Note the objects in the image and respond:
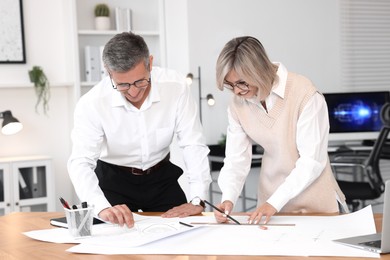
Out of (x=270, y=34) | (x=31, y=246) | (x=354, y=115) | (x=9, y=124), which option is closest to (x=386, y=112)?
(x=354, y=115)

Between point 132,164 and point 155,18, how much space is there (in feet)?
10.1

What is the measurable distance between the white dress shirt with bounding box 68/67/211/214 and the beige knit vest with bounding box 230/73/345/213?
30 cm

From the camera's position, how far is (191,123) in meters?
2.85

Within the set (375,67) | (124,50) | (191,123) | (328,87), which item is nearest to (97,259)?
(124,50)

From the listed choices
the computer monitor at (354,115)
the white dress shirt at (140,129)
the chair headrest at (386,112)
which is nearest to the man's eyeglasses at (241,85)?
the white dress shirt at (140,129)

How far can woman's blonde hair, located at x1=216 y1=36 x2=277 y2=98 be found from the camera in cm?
242

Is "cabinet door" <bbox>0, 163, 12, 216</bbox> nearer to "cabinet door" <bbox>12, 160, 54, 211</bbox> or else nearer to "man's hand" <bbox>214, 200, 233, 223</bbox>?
"cabinet door" <bbox>12, 160, 54, 211</bbox>

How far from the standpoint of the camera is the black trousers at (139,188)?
9.37 ft

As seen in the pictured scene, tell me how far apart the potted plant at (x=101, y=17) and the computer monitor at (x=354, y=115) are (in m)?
2.03

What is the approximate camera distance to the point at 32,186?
16.7 ft

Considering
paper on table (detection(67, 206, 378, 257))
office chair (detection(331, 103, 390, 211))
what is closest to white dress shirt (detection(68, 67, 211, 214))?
paper on table (detection(67, 206, 378, 257))

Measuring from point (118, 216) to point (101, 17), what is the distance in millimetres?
3333

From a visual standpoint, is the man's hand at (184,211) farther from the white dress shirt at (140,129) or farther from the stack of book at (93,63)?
the stack of book at (93,63)

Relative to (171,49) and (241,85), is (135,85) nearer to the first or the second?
(241,85)
